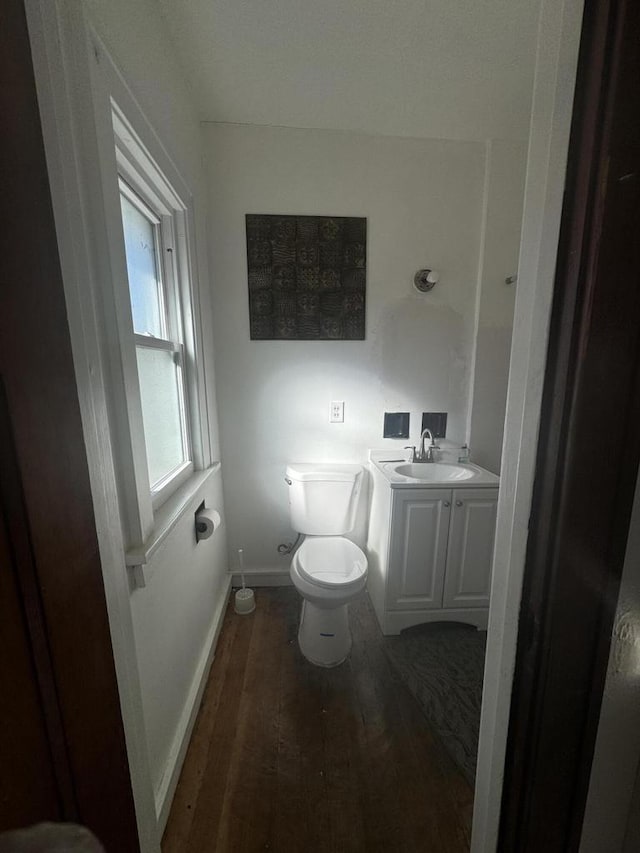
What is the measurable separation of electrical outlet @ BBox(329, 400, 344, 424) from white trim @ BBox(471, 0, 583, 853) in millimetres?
1270

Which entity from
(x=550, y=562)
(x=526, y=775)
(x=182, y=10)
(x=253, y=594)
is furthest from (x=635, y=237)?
(x=253, y=594)

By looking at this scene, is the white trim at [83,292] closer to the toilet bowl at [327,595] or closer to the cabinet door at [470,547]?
the toilet bowl at [327,595]

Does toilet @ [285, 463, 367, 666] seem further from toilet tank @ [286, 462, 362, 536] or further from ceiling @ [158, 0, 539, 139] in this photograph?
ceiling @ [158, 0, 539, 139]

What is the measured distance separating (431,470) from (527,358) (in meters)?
1.37

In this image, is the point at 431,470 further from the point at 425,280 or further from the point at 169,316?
the point at 169,316

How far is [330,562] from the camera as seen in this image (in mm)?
1516

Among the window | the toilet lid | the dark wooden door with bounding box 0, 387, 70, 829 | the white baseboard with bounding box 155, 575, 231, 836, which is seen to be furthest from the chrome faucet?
the dark wooden door with bounding box 0, 387, 70, 829

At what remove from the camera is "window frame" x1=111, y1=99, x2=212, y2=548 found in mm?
797

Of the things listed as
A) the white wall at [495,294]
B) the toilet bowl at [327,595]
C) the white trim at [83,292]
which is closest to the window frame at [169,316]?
the white trim at [83,292]

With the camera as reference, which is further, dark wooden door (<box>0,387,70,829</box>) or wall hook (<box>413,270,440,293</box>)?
wall hook (<box>413,270,440,293</box>)

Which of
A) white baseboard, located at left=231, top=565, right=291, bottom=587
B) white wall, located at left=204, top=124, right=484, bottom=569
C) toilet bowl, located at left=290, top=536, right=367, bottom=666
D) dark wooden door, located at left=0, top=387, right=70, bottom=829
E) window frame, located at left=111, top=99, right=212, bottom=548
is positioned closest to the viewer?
dark wooden door, located at left=0, top=387, right=70, bottom=829

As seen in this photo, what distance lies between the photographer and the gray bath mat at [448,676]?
1124mm

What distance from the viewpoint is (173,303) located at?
4.48 feet

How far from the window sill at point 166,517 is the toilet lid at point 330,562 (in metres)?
0.58
